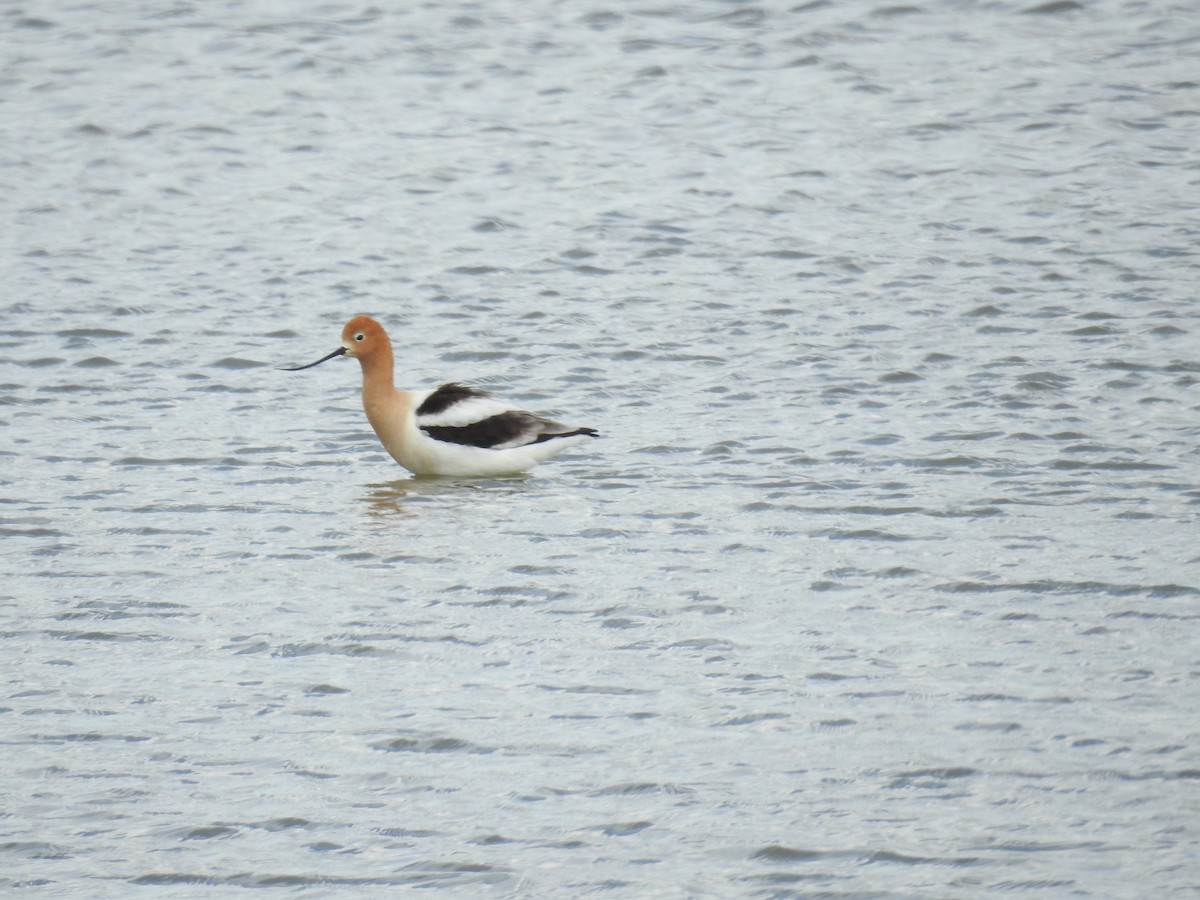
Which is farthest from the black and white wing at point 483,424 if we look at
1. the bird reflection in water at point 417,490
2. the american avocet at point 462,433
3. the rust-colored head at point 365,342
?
the rust-colored head at point 365,342

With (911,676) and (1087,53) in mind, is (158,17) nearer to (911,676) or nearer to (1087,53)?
(1087,53)

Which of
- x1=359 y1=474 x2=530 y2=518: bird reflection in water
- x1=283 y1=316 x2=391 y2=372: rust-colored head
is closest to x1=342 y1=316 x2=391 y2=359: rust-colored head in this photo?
x1=283 y1=316 x2=391 y2=372: rust-colored head

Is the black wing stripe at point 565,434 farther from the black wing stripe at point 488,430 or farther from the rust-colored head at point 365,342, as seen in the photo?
the rust-colored head at point 365,342

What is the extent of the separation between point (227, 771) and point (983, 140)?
13.7 meters

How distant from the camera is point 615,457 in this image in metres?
11.9

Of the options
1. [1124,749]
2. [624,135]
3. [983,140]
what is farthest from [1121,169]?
[1124,749]

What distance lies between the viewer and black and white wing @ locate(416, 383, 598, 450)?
11820mm

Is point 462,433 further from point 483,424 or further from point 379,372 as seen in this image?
point 379,372

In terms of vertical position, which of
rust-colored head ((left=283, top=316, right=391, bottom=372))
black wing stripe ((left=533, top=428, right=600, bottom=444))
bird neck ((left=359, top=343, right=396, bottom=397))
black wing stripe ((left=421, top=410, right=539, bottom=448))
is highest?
rust-colored head ((left=283, top=316, right=391, bottom=372))

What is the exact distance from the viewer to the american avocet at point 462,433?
11820 mm

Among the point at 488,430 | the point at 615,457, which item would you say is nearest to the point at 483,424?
the point at 488,430

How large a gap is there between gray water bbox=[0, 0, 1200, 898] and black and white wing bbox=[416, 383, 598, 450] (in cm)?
30

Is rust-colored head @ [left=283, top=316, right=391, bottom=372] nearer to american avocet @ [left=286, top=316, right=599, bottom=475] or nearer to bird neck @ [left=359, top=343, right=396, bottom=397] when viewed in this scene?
bird neck @ [left=359, top=343, right=396, bottom=397]

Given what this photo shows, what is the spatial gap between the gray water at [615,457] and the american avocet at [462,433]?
0.21m
